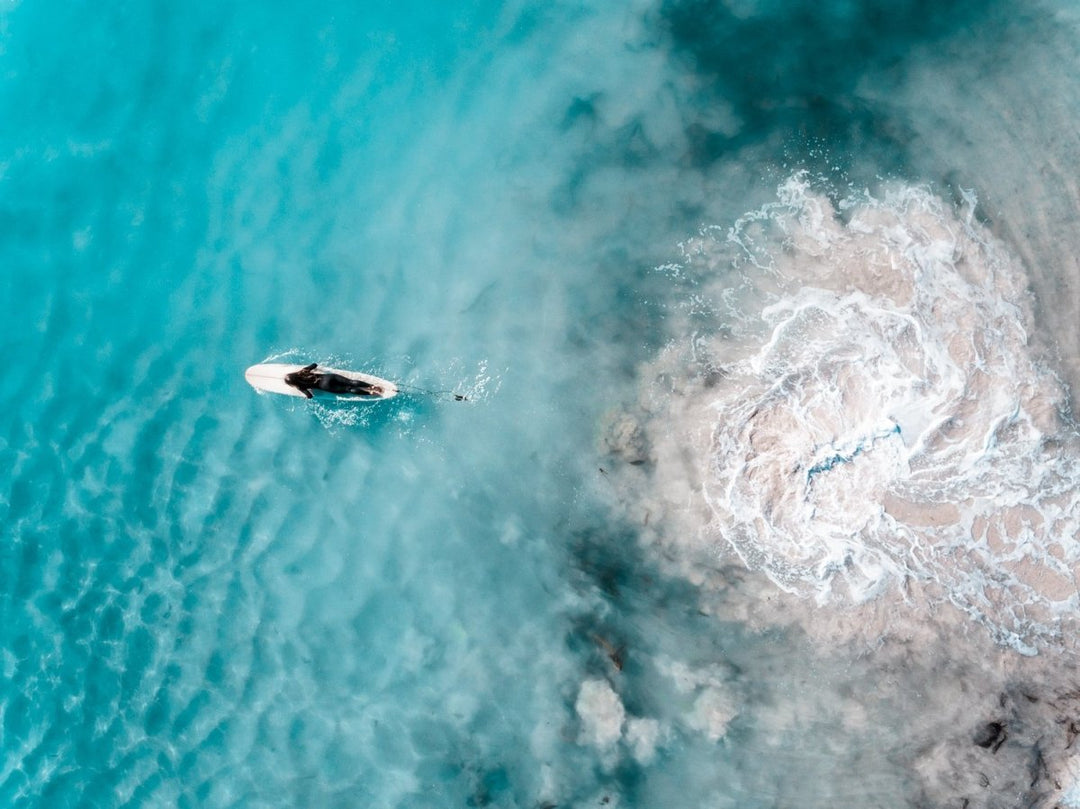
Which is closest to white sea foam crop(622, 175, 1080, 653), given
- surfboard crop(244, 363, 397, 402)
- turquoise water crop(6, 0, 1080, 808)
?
turquoise water crop(6, 0, 1080, 808)

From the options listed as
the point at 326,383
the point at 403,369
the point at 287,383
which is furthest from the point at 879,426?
the point at 287,383

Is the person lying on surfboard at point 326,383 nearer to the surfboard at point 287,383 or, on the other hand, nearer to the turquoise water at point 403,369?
the surfboard at point 287,383

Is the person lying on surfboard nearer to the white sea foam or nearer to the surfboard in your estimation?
the surfboard

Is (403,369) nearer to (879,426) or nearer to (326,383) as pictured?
(326,383)

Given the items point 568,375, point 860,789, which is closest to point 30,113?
point 568,375

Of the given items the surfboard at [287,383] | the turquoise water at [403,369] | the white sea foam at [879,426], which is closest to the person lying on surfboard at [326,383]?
the surfboard at [287,383]
